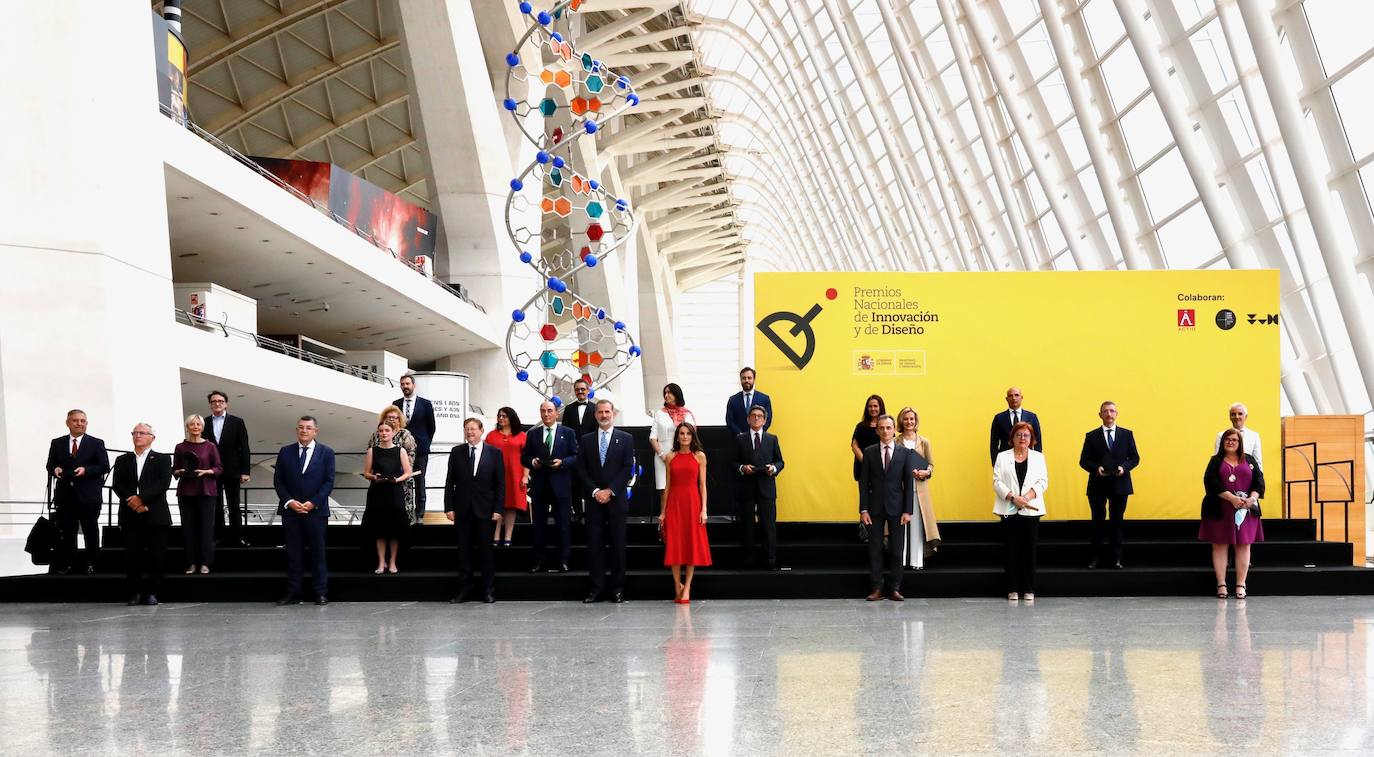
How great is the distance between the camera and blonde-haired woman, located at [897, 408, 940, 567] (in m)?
11.7

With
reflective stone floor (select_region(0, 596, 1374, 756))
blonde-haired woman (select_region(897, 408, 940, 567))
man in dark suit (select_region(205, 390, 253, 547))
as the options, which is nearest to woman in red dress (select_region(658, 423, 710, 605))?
reflective stone floor (select_region(0, 596, 1374, 756))

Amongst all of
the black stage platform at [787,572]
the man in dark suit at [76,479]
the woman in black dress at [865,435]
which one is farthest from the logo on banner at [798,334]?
the man in dark suit at [76,479]

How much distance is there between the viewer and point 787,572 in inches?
472

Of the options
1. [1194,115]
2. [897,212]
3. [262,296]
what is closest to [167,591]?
[1194,115]

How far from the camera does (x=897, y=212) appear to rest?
39594mm

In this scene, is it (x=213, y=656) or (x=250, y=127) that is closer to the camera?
(x=213, y=656)

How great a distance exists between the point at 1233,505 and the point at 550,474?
622 cm

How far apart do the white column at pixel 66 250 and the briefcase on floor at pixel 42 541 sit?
1.68 meters

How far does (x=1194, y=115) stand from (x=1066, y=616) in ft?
36.4

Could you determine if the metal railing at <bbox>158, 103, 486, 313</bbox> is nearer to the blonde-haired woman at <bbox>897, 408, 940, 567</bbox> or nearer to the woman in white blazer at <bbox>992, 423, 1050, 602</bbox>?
the blonde-haired woman at <bbox>897, 408, 940, 567</bbox>

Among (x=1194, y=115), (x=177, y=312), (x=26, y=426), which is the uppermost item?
(x=1194, y=115)

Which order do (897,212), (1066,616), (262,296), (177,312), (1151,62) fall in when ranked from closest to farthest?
(1066,616) < (1151,62) < (177,312) < (262,296) < (897,212)

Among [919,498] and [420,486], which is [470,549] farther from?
[919,498]

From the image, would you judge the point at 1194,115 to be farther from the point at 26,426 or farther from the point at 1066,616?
the point at 26,426
